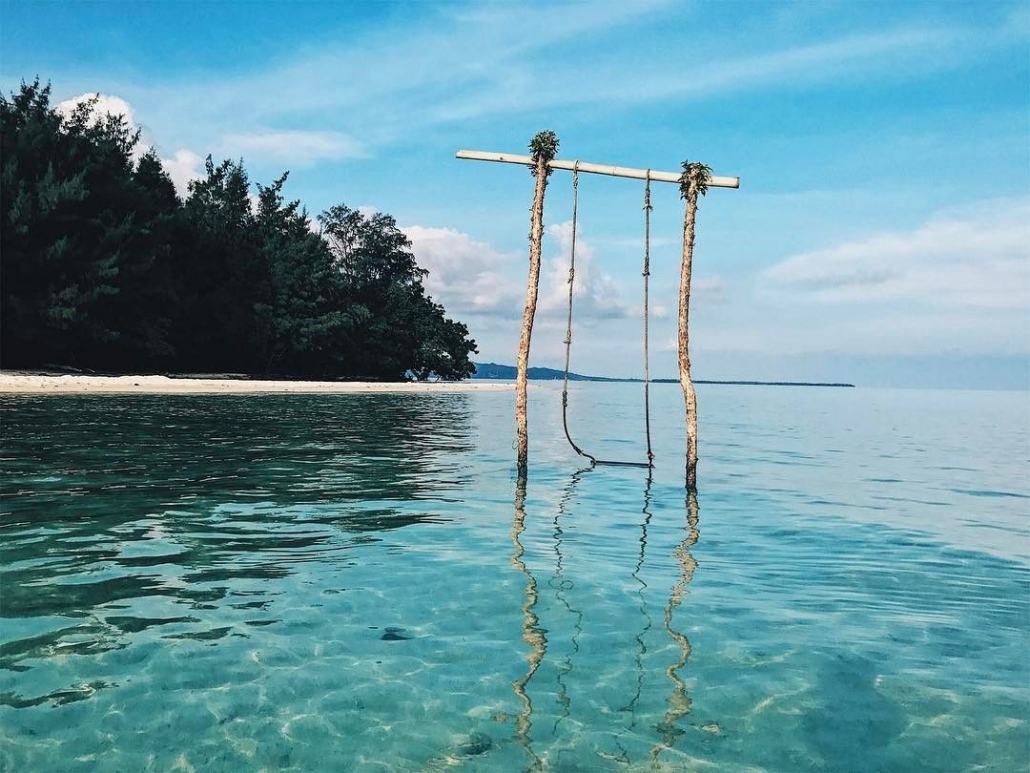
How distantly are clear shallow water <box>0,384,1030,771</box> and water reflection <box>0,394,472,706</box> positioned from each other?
0.06 meters

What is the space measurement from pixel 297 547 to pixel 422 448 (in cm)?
1393

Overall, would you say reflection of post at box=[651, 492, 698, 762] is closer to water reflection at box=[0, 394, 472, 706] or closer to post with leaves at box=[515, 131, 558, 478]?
water reflection at box=[0, 394, 472, 706]

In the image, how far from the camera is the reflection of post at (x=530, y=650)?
199 inches

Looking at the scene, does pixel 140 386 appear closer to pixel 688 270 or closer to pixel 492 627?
pixel 688 270

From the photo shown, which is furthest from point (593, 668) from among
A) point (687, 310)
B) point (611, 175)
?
point (611, 175)

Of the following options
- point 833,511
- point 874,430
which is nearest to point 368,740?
point 833,511

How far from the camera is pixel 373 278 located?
91312 millimetres

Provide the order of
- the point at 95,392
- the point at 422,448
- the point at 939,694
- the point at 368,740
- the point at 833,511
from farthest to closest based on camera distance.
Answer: the point at 95,392 < the point at 422,448 < the point at 833,511 < the point at 939,694 < the point at 368,740

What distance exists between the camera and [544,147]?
18062 mm

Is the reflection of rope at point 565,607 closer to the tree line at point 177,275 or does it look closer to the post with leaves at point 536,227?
the post with leaves at point 536,227

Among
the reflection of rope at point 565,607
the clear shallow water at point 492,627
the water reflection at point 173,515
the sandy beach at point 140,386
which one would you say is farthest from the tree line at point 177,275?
the reflection of rope at point 565,607

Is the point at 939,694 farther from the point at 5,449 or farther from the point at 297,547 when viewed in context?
the point at 5,449

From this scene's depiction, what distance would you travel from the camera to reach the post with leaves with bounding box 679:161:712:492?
56.6 ft

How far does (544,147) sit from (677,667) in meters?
14.3
